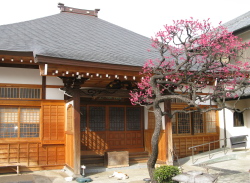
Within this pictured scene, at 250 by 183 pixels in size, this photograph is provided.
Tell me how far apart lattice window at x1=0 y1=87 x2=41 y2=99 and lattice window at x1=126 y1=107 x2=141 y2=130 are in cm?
380

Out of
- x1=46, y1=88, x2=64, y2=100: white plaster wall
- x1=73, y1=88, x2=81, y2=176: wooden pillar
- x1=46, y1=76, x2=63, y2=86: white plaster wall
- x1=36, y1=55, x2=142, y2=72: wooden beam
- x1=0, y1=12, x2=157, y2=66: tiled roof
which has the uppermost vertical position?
x1=0, y1=12, x2=157, y2=66: tiled roof

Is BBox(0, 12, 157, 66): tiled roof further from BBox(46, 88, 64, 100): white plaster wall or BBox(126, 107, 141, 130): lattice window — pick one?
BBox(126, 107, 141, 130): lattice window

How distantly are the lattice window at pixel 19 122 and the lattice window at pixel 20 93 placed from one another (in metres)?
0.42

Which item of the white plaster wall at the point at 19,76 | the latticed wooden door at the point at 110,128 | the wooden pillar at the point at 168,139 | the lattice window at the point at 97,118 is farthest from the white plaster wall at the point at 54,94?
the wooden pillar at the point at 168,139

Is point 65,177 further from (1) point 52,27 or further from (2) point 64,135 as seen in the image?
(1) point 52,27

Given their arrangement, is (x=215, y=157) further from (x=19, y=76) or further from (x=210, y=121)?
(x=19, y=76)

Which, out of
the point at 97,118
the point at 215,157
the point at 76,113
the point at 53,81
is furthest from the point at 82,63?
the point at 215,157

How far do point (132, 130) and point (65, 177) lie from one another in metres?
3.91

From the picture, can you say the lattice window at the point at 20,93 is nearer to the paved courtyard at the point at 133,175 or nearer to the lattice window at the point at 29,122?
the lattice window at the point at 29,122

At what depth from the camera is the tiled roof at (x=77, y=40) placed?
8477mm

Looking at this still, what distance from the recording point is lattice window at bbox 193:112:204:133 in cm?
1274

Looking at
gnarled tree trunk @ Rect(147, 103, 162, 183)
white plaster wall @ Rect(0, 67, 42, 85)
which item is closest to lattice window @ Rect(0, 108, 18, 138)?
white plaster wall @ Rect(0, 67, 42, 85)

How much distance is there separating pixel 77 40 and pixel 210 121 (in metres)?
7.22

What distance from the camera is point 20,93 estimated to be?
31.5 ft
